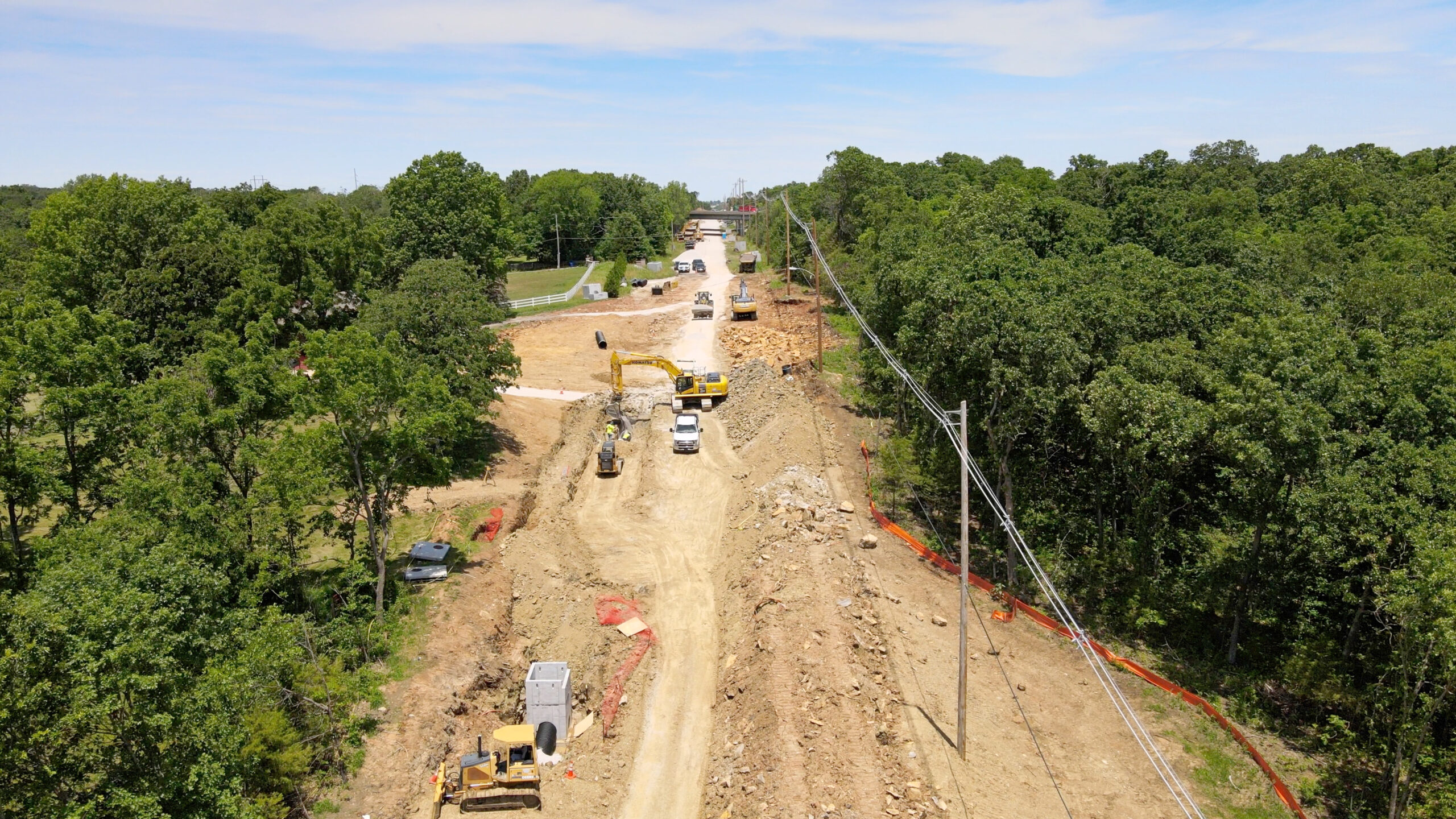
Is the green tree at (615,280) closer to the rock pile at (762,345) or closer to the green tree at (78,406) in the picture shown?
the rock pile at (762,345)

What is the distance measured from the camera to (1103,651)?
26859mm

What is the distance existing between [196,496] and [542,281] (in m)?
86.4

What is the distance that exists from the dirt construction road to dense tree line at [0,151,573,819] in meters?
7.77

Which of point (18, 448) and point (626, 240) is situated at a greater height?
point (626, 240)

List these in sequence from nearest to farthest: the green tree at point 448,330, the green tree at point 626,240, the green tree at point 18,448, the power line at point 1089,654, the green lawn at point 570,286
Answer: the power line at point 1089,654 < the green tree at point 18,448 < the green tree at point 448,330 < the green lawn at point 570,286 < the green tree at point 626,240

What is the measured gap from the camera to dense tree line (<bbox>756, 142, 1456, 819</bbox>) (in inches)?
843

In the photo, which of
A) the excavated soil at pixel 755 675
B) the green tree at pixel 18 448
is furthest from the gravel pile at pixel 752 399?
the green tree at pixel 18 448

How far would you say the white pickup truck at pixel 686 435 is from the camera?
148ft

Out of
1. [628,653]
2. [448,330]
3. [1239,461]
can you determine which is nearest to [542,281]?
[448,330]

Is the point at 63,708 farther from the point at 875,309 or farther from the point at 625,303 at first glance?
the point at 625,303

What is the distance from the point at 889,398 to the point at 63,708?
137 ft

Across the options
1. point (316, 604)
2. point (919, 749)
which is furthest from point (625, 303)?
point (919, 749)

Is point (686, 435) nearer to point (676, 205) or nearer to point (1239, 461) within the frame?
point (1239, 461)

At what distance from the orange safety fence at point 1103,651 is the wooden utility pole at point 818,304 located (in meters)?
18.2
